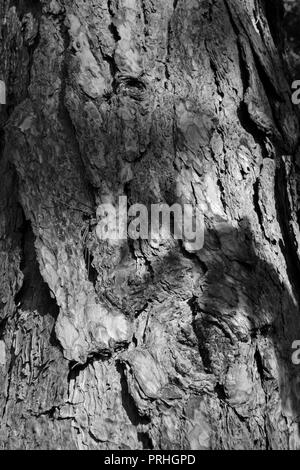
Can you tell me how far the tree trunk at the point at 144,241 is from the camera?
155 centimetres

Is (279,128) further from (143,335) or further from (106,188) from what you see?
(143,335)

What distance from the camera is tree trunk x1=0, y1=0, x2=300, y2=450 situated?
5.09 feet

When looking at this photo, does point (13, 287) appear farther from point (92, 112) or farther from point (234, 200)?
point (234, 200)

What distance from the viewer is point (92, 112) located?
5.53 ft

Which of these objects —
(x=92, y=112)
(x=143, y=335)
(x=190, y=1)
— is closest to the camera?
(x=143, y=335)

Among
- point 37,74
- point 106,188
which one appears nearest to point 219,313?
point 106,188

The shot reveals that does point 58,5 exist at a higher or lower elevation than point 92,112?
higher

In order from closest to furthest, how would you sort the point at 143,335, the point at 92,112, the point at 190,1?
1. the point at 143,335
2. the point at 92,112
3. the point at 190,1

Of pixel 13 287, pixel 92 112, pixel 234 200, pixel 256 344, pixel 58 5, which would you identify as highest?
pixel 58 5

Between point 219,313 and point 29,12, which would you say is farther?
point 29,12

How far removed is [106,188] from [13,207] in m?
0.28

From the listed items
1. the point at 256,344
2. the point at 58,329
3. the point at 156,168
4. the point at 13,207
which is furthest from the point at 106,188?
the point at 256,344

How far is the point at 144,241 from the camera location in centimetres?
162

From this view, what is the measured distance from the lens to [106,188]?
1652 mm
